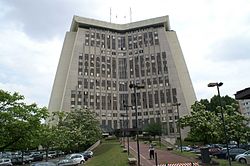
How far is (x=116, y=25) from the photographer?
120375 millimetres

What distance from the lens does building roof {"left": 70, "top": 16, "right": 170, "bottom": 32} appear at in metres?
113

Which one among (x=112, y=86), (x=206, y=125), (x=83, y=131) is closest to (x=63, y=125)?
(x=83, y=131)

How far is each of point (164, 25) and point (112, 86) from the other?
36.9m

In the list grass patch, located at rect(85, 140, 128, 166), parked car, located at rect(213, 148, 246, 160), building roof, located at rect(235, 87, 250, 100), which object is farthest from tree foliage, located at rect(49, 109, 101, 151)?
building roof, located at rect(235, 87, 250, 100)

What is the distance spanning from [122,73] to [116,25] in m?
23.8

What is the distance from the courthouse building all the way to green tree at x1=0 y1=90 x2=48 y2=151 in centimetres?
7077

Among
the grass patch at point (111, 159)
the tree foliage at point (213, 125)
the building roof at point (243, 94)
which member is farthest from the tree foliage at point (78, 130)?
the building roof at point (243, 94)

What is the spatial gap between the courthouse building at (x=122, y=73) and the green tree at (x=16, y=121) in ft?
232

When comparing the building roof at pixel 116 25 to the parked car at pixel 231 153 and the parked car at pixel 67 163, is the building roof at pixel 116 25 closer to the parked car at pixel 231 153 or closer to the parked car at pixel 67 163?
the parked car at pixel 67 163

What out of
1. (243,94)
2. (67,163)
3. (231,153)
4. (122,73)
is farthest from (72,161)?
(122,73)

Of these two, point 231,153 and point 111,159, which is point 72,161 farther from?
point 231,153

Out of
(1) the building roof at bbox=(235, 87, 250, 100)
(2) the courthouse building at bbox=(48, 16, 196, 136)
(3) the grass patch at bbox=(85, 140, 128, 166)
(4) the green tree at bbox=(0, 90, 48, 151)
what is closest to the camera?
(1) the building roof at bbox=(235, 87, 250, 100)

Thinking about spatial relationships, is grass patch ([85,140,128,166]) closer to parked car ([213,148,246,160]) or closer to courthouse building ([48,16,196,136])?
parked car ([213,148,246,160])

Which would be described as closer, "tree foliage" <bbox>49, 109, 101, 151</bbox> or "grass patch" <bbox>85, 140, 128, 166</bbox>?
"grass patch" <bbox>85, 140, 128, 166</bbox>
